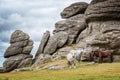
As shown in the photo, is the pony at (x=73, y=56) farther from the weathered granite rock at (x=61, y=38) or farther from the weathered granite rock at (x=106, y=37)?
the weathered granite rock at (x=61, y=38)

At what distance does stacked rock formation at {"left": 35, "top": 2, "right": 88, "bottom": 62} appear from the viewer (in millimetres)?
68481

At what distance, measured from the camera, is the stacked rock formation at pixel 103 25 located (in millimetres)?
52375

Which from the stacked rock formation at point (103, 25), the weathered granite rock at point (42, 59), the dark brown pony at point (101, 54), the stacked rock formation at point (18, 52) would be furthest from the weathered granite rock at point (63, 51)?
the dark brown pony at point (101, 54)

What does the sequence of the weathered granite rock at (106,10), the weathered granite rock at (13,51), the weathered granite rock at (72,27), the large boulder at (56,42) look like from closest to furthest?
the weathered granite rock at (106,10) < the large boulder at (56,42) < the weathered granite rock at (72,27) < the weathered granite rock at (13,51)

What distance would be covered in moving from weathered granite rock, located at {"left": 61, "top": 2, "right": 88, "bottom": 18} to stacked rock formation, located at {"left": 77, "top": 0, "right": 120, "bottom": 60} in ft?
47.9

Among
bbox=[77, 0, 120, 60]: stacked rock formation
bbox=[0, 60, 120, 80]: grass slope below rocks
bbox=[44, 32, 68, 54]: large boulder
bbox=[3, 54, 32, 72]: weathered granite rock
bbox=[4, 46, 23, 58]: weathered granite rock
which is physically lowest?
bbox=[3, 54, 32, 72]: weathered granite rock

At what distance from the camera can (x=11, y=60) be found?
67688mm

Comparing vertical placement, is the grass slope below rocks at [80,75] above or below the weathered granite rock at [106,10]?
below

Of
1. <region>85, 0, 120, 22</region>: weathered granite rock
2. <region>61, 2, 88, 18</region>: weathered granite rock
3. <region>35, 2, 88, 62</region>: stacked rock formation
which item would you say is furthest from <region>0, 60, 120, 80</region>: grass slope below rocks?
<region>61, 2, 88, 18</region>: weathered granite rock

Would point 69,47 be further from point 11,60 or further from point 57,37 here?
point 11,60

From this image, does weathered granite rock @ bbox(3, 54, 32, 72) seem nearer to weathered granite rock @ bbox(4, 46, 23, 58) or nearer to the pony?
weathered granite rock @ bbox(4, 46, 23, 58)

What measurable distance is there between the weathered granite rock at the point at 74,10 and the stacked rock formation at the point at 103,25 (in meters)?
14.6

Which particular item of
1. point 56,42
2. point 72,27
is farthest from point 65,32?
point 56,42

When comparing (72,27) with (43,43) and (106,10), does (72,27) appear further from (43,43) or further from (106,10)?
(106,10)
